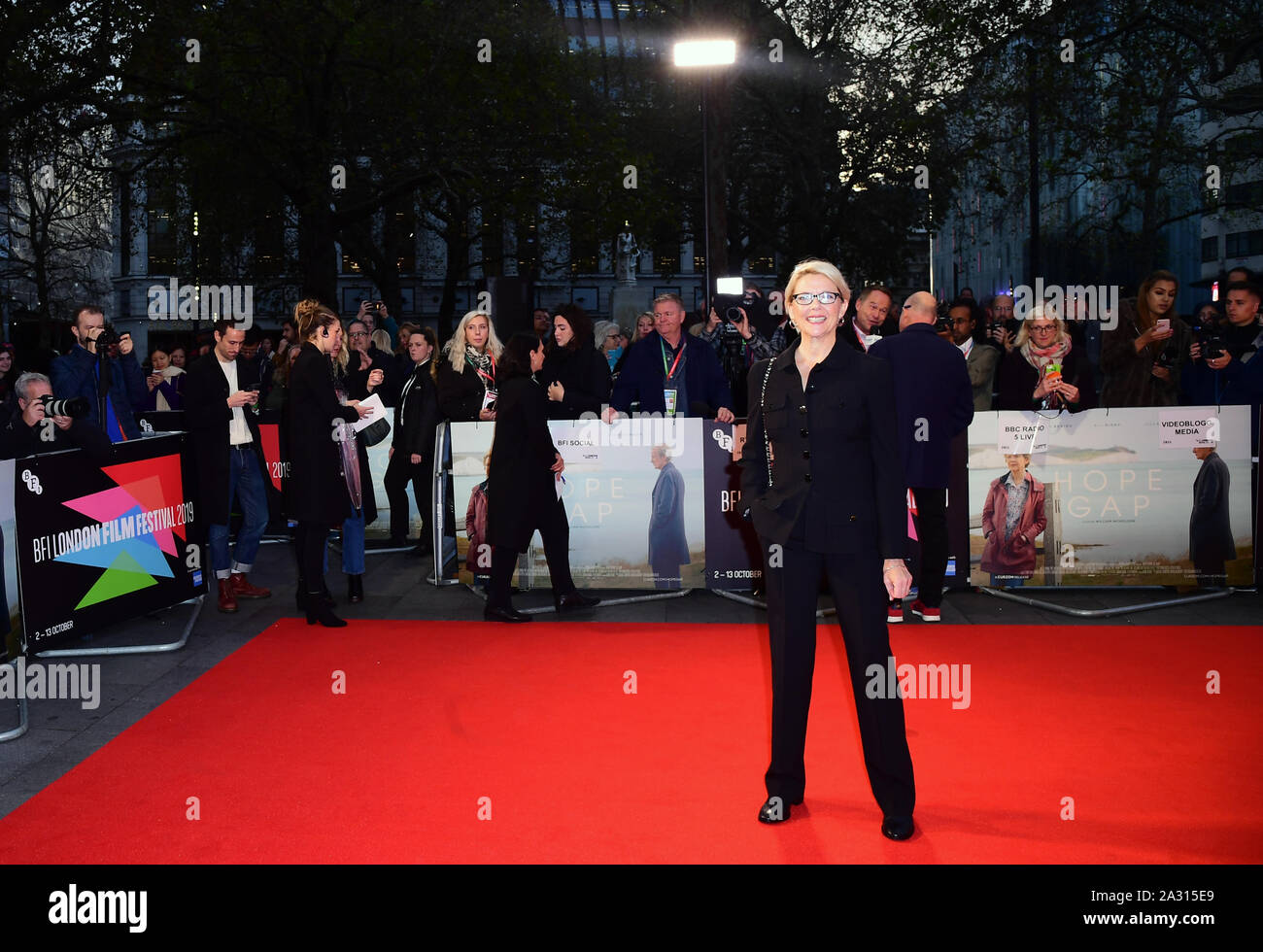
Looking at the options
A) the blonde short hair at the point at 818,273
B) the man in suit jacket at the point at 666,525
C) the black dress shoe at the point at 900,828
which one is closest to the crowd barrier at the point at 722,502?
the man in suit jacket at the point at 666,525

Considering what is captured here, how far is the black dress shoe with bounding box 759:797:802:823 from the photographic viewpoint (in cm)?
476

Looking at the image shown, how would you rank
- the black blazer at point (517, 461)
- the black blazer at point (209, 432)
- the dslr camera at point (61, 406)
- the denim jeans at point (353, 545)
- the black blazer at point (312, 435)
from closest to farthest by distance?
the dslr camera at point (61, 406)
the black blazer at point (312, 435)
the black blazer at point (517, 461)
the black blazer at point (209, 432)
the denim jeans at point (353, 545)

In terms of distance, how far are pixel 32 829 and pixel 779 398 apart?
334 centimetres

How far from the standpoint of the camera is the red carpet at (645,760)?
460 cm

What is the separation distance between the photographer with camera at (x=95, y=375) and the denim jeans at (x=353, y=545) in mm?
1732

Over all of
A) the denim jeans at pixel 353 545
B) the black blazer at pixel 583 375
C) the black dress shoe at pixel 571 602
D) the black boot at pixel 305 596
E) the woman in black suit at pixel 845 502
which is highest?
the black blazer at pixel 583 375

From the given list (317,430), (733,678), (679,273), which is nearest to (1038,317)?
(733,678)

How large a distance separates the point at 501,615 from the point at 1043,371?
4.42 meters

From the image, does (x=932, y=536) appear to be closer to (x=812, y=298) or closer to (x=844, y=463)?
(x=844, y=463)

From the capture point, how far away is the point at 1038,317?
943 cm

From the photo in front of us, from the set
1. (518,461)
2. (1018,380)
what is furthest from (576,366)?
(1018,380)

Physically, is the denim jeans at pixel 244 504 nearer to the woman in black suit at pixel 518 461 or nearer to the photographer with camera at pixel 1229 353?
the woman in black suit at pixel 518 461

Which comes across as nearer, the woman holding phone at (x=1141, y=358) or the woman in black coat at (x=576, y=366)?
the woman in black coat at (x=576, y=366)

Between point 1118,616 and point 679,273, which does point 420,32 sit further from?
point 679,273
